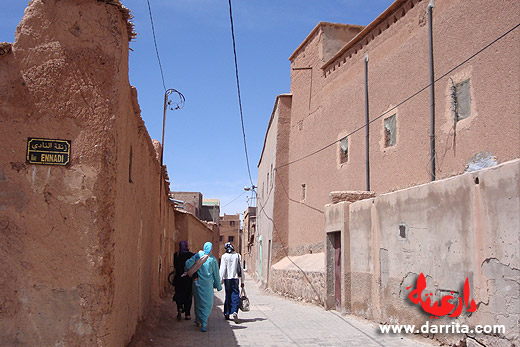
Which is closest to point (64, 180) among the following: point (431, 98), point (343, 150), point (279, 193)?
point (431, 98)

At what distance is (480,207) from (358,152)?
871 cm

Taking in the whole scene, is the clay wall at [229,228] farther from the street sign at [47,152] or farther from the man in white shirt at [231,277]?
the street sign at [47,152]

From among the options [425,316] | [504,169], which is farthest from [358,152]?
[504,169]

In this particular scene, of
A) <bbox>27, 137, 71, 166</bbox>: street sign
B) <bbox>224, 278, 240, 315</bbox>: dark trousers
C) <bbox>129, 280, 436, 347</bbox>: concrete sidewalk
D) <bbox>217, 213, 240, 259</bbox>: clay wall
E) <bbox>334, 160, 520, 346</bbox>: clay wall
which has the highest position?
<bbox>217, 213, 240, 259</bbox>: clay wall

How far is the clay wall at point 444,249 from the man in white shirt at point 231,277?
2.15m

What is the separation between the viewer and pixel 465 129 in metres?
9.89

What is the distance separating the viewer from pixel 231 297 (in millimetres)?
9688

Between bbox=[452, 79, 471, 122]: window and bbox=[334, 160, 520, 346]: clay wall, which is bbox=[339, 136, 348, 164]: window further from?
bbox=[334, 160, 520, 346]: clay wall

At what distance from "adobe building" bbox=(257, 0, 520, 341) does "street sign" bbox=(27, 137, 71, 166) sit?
14.5 ft

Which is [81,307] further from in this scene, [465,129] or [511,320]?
[465,129]

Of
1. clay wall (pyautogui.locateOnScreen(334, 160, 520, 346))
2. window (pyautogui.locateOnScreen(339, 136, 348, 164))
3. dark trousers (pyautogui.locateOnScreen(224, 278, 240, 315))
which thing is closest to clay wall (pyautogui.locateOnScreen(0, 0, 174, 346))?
clay wall (pyautogui.locateOnScreen(334, 160, 520, 346))

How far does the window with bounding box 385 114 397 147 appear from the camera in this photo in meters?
12.6

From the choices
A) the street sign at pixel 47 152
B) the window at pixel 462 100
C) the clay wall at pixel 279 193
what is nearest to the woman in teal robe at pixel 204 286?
the street sign at pixel 47 152

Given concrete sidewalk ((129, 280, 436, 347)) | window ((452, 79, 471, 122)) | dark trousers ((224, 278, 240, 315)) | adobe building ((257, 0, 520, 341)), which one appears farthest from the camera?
window ((452, 79, 471, 122))
